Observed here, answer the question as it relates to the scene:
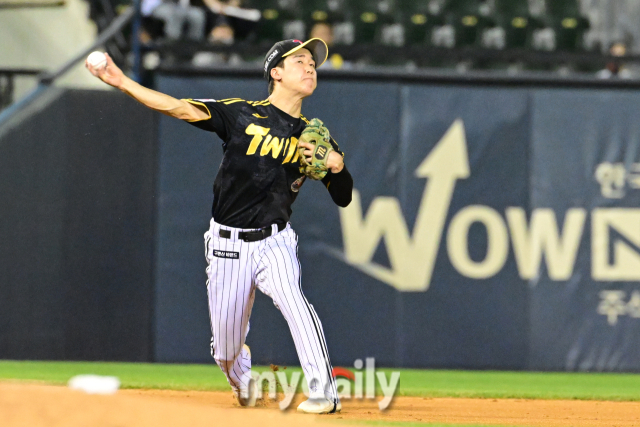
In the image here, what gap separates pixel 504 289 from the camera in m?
8.75

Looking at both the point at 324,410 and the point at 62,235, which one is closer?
the point at 324,410

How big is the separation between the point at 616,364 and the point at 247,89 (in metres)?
4.18

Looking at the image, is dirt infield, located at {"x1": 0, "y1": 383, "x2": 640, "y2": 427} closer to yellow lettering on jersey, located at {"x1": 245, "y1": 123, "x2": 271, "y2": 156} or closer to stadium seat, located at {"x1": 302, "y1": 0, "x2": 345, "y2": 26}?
yellow lettering on jersey, located at {"x1": 245, "y1": 123, "x2": 271, "y2": 156}

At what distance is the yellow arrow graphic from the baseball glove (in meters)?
3.80

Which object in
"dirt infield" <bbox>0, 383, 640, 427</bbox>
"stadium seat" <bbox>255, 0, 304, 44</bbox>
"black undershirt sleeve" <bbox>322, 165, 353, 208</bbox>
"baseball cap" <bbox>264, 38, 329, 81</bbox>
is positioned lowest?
"dirt infield" <bbox>0, 383, 640, 427</bbox>

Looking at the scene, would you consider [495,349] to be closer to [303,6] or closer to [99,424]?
[303,6]

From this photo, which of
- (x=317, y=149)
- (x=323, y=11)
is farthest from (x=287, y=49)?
(x=323, y=11)

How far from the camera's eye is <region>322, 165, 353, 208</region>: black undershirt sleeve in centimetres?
499

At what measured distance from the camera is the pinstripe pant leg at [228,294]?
4.88 m

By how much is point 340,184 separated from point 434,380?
3263 mm

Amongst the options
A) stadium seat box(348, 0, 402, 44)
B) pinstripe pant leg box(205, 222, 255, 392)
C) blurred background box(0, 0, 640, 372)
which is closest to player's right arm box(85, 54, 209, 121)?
pinstripe pant leg box(205, 222, 255, 392)

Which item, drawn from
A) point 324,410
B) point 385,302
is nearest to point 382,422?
point 324,410

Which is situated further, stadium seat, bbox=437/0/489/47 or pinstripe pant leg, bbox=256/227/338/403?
stadium seat, bbox=437/0/489/47

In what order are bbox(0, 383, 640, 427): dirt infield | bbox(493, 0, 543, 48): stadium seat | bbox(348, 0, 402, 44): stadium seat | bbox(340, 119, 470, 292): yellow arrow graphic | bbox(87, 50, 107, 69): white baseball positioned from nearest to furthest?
bbox(0, 383, 640, 427): dirt infield → bbox(87, 50, 107, 69): white baseball → bbox(340, 119, 470, 292): yellow arrow graphic → bbox(348, 0, 402, 44): stadium seat → bbox(493, 0, 543, 48): stadium seat
